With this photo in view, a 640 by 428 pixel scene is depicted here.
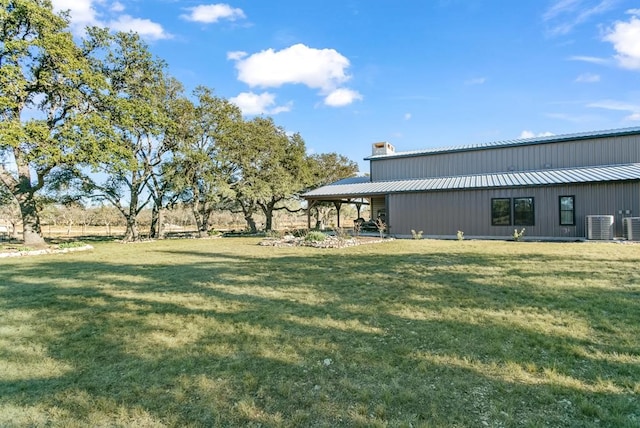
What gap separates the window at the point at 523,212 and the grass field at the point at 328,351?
8.34 metres

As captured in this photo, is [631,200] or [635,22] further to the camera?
[631,200]

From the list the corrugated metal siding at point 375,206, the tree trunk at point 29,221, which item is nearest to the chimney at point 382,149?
the corrugated metal siding at point 375,206

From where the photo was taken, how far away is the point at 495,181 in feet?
51.6

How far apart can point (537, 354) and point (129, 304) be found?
5.50m

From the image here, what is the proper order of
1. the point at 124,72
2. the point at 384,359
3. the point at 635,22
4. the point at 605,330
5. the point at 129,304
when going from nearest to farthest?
the point at 384,359 → the point at 605,330 → the point at 129,304 → the point at 635,22 → the point at 124,72

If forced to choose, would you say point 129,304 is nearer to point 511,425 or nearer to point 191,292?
point 191,292

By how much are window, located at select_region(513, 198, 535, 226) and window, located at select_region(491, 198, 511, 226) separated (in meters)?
0.23

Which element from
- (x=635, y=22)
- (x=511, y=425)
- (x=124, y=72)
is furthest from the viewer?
(x=124, y=72)

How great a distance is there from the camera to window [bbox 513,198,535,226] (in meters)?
14.6

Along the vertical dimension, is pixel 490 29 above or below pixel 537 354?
above

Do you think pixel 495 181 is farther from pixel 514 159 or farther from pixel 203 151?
pixel 203 151

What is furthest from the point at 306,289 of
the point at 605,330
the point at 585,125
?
the point at 585,125

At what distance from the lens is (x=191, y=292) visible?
6.01 meters

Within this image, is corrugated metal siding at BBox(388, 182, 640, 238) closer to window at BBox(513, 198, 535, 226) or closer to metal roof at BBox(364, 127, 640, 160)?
window at BBox(513, 198, 535, 226)
